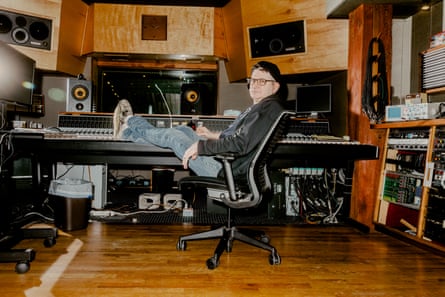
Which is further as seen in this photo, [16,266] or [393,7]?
[393,7]

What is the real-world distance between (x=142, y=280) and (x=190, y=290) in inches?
10.7

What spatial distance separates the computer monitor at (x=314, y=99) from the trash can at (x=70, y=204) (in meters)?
2.15

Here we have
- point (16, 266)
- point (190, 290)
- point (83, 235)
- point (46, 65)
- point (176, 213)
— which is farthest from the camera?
point (46, 65)

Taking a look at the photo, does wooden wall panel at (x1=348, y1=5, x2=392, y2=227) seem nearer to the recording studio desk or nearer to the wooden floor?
the wooden floor

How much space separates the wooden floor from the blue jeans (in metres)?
0.55

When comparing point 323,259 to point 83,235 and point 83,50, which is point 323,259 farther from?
point 83,50

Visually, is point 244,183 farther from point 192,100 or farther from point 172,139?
point 192,100

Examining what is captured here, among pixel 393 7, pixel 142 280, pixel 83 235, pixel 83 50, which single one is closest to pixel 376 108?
pixel 393 7

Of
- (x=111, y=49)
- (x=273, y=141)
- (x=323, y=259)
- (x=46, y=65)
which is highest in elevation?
(x=111, y=49)

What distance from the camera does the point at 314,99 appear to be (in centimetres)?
329

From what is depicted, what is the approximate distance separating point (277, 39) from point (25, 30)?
2.62 metres

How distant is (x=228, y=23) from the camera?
381 centimetres

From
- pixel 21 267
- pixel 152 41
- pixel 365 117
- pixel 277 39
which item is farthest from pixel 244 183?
pixel 152 41

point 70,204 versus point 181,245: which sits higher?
point 70,204
